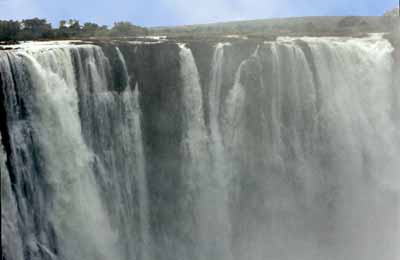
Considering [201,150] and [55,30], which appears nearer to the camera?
[201,150]

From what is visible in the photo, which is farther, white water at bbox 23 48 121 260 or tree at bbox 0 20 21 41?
tree at bbox 0 20 21 41

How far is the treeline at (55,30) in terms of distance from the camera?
69.1ft

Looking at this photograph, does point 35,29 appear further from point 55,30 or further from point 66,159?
point 66,159

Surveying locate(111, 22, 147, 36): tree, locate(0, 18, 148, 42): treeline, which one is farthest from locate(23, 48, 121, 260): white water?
locate(111, 22, 147, 36): tree

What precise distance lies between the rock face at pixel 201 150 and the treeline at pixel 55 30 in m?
7.15

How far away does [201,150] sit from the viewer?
14.8m

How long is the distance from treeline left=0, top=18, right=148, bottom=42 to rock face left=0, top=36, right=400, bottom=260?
715 cm

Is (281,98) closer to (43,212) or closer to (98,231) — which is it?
(98,231)

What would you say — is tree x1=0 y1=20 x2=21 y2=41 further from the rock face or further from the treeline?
the rock face

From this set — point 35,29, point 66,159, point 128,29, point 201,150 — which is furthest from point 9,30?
point 201,150

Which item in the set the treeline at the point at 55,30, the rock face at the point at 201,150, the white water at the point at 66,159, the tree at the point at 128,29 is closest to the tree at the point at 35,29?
the treeline at the point at 55,30

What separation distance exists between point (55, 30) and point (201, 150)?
10.5 meters

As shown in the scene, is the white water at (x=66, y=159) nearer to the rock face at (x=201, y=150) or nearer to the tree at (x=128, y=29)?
the rock face at (x=201, y=150)

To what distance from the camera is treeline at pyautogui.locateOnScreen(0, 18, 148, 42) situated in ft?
69.1
